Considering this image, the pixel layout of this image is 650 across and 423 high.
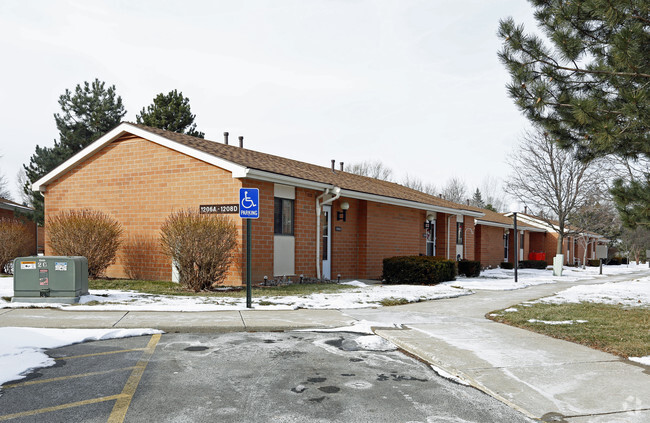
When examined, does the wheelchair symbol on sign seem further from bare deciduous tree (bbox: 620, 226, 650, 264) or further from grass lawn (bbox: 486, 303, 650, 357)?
bare deciduous tree (bbox: 620, 226, 650, 264)

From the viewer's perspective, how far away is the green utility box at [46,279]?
10148 millimetres

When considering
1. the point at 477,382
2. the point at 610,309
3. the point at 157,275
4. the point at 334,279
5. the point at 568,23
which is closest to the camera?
the point at 477,382

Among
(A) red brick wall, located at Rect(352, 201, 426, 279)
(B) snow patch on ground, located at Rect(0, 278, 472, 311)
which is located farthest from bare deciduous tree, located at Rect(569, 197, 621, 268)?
(B) snow patch on ground, located at Rect(0, 278, 472, 311)

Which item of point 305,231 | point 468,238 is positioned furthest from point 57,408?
point 468,238

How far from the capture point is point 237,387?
16.6 ft

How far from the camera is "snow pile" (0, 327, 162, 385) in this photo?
559 centimetres

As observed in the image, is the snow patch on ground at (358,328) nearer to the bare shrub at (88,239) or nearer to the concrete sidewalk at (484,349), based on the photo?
the concrete sidewalk at (484,349)

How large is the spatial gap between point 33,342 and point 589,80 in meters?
11.7

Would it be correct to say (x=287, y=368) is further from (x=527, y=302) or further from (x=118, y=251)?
(x=118, y=251)

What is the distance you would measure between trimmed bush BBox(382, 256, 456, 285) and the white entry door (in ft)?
6.28

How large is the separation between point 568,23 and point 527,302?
6.47m

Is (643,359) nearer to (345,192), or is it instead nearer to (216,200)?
(216,200)

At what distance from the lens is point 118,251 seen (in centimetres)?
1586

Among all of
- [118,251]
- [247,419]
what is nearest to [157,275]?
[118,251]
